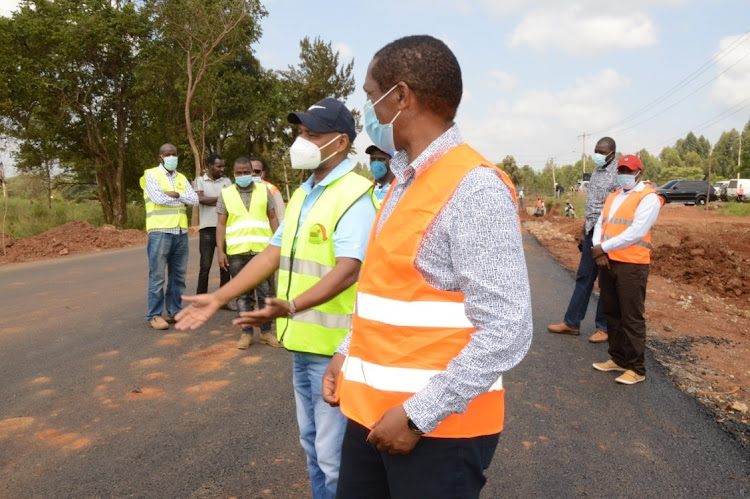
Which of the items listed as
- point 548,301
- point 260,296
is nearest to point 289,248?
point 260,296

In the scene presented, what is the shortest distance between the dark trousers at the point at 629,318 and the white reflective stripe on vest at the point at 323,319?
10.9 feet

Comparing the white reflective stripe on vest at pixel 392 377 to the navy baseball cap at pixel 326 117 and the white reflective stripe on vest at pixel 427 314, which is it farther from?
the navy baseball cap at pixel 326 117

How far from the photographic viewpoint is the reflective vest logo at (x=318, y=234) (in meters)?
2.41

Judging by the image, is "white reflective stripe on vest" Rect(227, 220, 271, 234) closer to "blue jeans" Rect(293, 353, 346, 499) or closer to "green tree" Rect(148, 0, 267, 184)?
"blue jeans" Rect(293, 353, 346, 499)

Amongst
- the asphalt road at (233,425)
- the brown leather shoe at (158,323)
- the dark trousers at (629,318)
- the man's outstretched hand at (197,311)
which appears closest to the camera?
the man's outstretched hand at (197,311)

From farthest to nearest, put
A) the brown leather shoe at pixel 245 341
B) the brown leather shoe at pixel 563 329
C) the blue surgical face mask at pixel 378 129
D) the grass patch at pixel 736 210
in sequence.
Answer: the grass patch at pixel 736 210, the brown leather shoe at pixel 563 329, the brown leather shoe at pixel 245 341, the blue surgical face mask at pixel 378 129

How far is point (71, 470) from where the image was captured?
10.8 feet

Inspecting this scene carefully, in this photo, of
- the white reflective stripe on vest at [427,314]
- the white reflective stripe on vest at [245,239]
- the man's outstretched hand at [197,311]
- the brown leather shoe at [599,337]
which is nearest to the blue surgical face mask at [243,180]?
the white reflective stripe on vest at [245,239]

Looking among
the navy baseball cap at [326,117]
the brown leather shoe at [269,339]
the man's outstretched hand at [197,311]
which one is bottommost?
the brown leather shoe at [269,339]

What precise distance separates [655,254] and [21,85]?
22.5m

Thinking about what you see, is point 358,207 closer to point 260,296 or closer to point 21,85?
point 260,296

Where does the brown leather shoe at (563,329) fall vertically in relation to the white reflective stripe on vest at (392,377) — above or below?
below

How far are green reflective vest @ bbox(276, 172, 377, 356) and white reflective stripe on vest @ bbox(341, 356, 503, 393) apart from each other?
2.67 feet

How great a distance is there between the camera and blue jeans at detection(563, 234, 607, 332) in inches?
239
